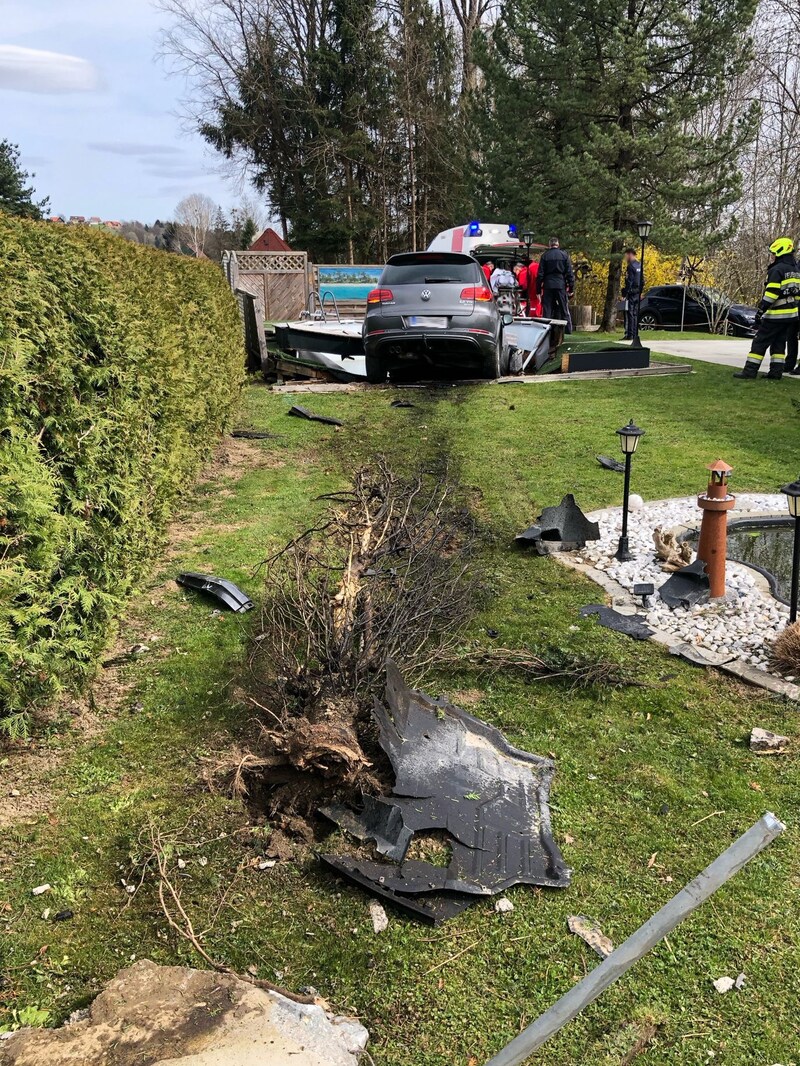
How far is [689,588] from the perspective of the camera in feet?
17.1

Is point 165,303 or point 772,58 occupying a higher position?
point 772,58

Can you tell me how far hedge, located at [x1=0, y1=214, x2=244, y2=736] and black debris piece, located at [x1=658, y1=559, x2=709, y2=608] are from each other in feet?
10.9

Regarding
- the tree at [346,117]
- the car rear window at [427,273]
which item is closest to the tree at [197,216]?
the tree at [346,117]

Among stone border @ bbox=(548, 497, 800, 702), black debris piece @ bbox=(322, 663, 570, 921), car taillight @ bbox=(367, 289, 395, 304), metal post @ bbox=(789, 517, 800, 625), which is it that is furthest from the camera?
car taillight @ bbox=(367, 289, 395, 304)

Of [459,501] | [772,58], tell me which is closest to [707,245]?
[772,58]

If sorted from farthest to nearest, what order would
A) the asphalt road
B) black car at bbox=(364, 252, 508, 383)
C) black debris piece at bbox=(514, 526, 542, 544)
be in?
the asphalt road < black car at bbox=(364, 252, 508, 383) < black debris piece at bbox=(514, 526, 542, 544)

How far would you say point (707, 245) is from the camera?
2138cm

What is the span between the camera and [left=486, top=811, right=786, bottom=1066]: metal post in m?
1.53

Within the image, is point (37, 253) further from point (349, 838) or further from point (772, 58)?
point (772, 58)

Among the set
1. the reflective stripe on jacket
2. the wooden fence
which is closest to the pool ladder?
the wooden fence

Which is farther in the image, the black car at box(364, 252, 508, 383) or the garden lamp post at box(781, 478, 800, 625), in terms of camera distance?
the black car at box(364, 252, 508, 383)

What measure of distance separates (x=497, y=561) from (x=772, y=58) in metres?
30.5

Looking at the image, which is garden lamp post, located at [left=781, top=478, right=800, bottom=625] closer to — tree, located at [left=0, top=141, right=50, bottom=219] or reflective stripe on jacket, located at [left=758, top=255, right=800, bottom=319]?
reflective stripe on jacket, located at [left=758, top=255, right=800, bottom=319]

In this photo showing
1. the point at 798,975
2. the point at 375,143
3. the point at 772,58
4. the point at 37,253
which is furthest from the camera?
the point at 375,143
